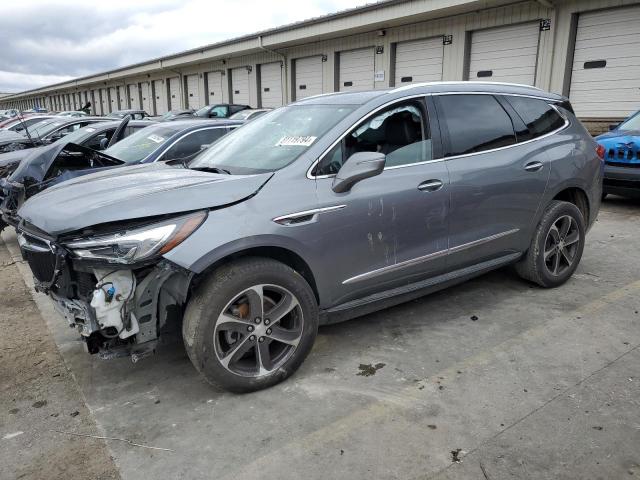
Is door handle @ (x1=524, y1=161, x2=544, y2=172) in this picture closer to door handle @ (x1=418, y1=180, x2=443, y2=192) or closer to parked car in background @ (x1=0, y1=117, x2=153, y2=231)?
door handle @ (x1=418, y1=180, x2=443, y2=192)

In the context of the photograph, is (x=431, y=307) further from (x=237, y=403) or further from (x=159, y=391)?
(x=159, y=391)

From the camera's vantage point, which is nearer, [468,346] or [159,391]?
[159,391]

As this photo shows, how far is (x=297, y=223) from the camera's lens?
10.1 feet

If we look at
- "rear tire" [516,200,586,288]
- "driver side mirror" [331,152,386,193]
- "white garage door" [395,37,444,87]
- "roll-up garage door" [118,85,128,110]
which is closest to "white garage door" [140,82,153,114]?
"roll-up garage door" [118,85,128,110]

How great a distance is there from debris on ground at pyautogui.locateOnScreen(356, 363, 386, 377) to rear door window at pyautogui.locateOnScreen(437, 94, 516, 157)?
1591 mm

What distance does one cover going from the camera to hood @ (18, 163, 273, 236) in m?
2.79

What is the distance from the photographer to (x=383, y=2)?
51.4ft

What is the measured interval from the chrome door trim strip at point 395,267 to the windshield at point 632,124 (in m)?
6.70

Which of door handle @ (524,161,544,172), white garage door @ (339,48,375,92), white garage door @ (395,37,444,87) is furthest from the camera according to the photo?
white garage door @ (339,48,375,92)

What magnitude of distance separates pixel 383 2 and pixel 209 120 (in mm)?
10308

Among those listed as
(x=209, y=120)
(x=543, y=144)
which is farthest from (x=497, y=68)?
(x=543, y=144)

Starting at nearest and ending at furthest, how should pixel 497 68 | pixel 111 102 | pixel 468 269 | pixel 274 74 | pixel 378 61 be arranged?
pixel 468 269 < pixel 497 68 < pixel 378 61 < pixel 274 74 < pixel 111 102

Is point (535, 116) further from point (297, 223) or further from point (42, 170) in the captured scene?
point (42, 170)

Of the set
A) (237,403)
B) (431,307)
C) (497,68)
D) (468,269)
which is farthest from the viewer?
(497,68)
